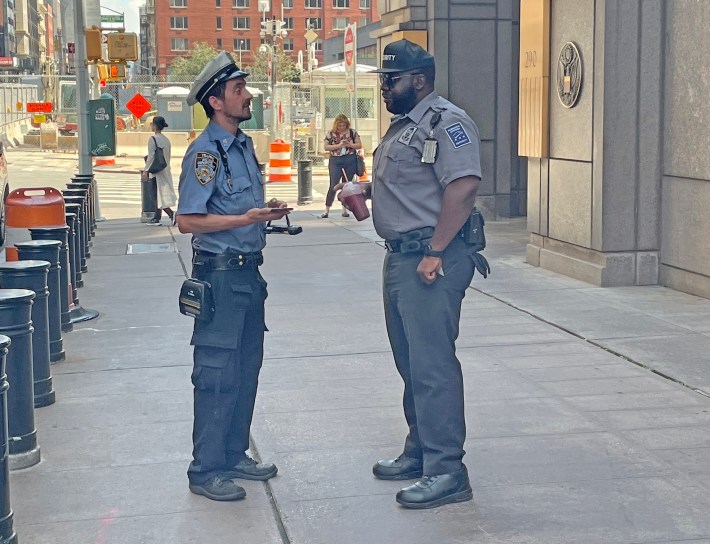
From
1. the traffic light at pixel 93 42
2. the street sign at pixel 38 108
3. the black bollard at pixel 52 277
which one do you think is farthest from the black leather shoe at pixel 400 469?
the street sign at pixel 38 108

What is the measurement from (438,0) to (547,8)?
5.82 m

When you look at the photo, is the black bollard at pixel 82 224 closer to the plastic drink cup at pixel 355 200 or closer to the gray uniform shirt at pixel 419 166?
the plastic drink cup at pixel 355 200

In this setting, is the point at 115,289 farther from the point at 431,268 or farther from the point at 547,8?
the point at 431,268

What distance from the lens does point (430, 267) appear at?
5211 mm

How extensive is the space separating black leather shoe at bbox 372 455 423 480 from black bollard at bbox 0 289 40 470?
5.85 ft

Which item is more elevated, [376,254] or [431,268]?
[431,268]

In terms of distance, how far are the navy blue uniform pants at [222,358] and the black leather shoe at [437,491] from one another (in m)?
0.89

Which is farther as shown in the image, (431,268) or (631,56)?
(631,56)

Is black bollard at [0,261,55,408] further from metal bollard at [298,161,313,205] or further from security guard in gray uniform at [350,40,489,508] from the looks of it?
metal bollard at [298,161,313,205]

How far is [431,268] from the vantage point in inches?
205

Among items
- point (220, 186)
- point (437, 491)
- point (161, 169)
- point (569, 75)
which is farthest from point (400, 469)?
point (161, 169)

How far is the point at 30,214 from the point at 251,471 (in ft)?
16.1

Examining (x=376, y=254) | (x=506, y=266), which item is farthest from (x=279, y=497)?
(x=376, y=254)

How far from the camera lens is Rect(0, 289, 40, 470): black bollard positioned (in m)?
5.88
